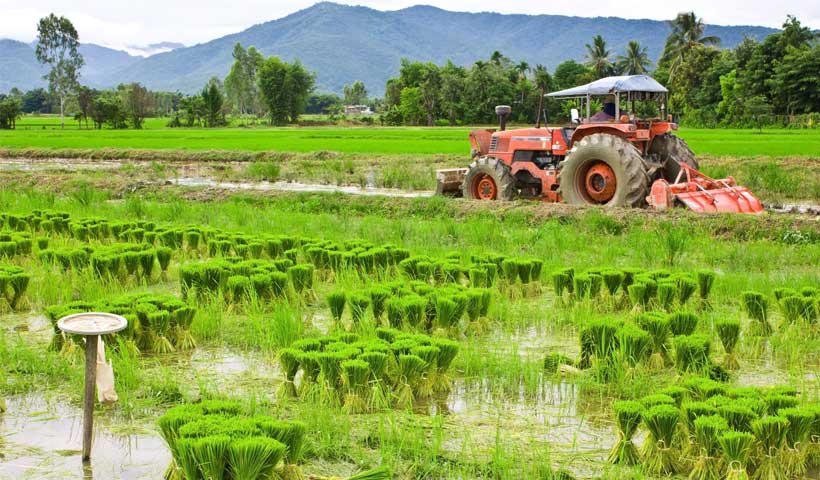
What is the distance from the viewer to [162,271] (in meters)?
8.07

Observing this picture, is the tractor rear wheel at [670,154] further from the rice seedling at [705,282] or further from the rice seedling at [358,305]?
the rice seedling at [358,305]

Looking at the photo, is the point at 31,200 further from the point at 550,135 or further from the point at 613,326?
the point at 613,326

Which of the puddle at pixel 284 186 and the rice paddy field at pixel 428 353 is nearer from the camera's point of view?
the rice paddy field at pixel 428 353

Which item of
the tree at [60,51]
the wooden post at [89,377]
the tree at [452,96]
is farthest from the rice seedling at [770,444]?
the tree at [60,51]

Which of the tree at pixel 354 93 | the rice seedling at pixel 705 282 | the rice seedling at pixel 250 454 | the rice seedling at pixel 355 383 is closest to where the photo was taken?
the rice seedling at pixel 250 454

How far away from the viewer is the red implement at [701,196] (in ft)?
37.4

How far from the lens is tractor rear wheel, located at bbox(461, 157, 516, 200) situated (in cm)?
1330

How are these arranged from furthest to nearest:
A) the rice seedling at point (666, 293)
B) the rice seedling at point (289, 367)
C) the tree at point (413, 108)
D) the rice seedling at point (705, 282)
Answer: the tree at point (413, 108) < the rice seedling at point (705, 282) < the rice seedling at point (666, 293) < the rice seedling at point (289, 367)

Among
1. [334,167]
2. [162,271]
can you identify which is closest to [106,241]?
[162,271]

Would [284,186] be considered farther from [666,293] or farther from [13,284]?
[666,293]

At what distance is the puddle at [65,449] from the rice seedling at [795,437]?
9.00ft

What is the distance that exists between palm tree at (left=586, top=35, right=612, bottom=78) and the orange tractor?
57168 mm

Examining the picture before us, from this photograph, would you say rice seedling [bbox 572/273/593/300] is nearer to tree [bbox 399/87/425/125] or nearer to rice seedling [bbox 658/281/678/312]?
rice seedling [bbox 658/281/678/312]

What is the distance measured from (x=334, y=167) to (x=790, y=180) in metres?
10.6
